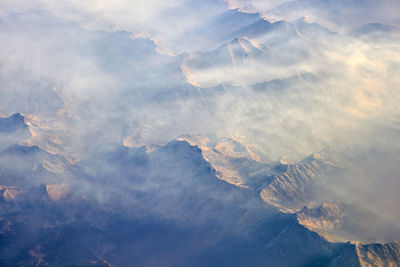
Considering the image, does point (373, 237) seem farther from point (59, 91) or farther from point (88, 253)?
point (59, 91)

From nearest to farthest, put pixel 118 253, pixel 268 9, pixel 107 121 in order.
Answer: pixel 118 253 < pixel 107 121 < pixel 268 9

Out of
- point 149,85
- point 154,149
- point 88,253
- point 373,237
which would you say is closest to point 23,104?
point 149,85

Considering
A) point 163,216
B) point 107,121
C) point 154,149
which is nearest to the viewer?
point 163,216

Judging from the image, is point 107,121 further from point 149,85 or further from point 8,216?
point 8,216

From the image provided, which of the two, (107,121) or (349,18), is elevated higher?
(349,18)

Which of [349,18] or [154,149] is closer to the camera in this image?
[154,149]

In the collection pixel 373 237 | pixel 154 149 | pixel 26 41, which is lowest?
pixel 26 41
